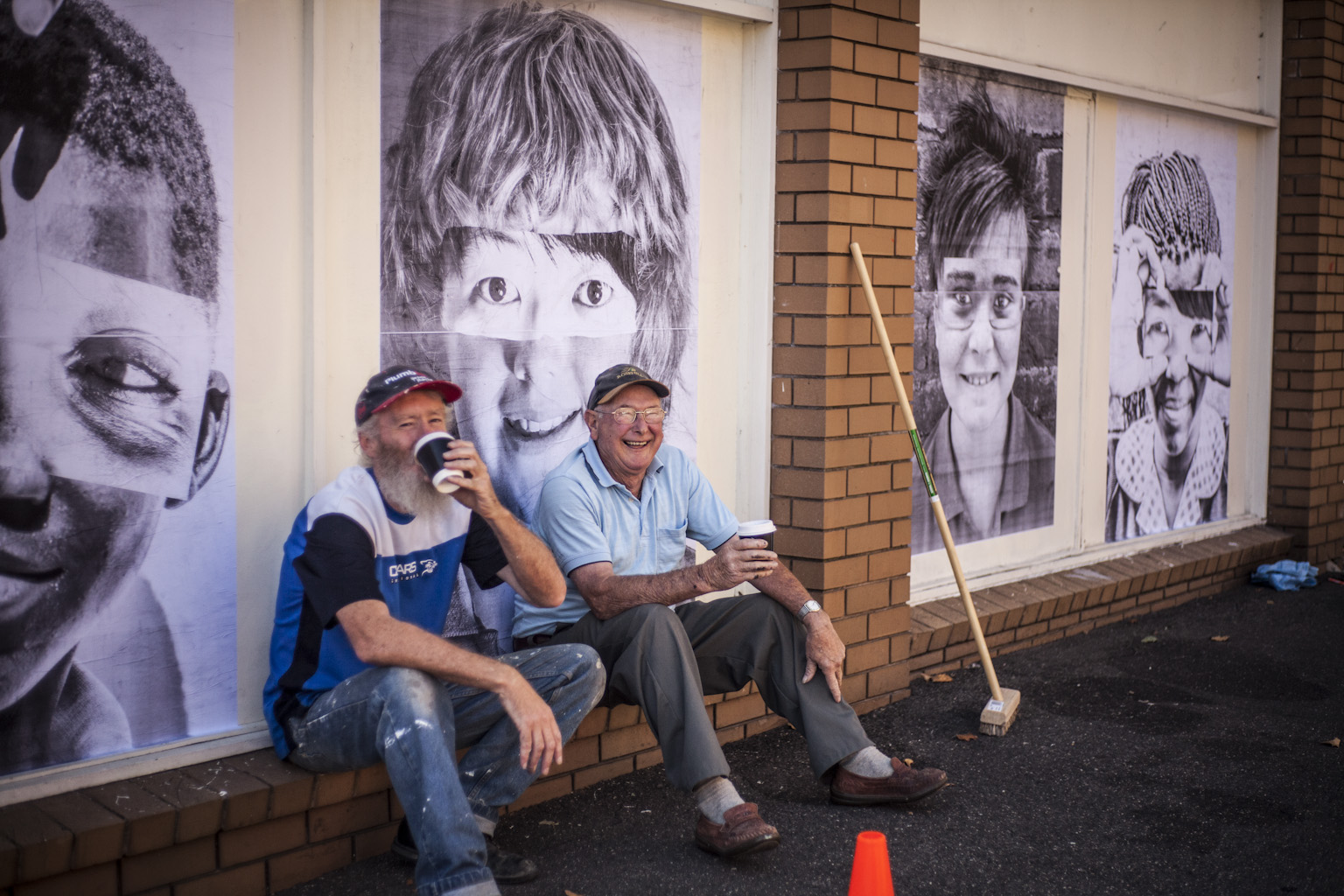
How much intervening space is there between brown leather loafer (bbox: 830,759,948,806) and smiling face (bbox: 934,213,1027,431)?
2.34m

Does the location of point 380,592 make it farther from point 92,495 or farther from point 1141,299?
point 1141,299

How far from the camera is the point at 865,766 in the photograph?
3996 mm

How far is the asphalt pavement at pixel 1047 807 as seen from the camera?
11.7ft

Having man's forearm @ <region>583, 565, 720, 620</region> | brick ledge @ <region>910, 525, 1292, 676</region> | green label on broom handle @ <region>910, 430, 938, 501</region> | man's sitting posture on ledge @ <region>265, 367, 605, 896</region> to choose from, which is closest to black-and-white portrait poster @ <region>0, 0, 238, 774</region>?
man's sitting posture on ledge @ <region>265, 367, 605, 896</region>

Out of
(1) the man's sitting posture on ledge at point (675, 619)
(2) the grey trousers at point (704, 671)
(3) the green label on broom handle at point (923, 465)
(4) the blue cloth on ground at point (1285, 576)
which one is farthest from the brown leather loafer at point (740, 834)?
(4) the blue cloth on ground at point (1285, 576)

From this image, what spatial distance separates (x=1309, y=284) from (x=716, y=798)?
5.89m

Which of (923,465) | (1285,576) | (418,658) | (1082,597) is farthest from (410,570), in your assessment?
(1285,576)

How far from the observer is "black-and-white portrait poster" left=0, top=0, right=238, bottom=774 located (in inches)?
126

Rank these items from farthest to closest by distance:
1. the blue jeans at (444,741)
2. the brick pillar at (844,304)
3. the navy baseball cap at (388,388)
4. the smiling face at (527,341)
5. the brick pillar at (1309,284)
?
1. the brick pillar at (1309,284)
2. the brick pillar at (844,304)
3. the smiling face at (527,341)
4. the navy baseball cap at (388,388)
5. the blue jeans at (444,741)

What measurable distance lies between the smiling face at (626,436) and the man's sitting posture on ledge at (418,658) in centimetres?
53

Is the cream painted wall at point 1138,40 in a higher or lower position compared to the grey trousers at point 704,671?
higher

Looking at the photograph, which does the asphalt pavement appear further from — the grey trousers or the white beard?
the white beard

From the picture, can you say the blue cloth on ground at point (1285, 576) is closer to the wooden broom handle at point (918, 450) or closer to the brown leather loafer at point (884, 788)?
the wooden broom handle at point (918, 450)

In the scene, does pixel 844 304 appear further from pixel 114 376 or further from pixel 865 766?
pixel 114 376
